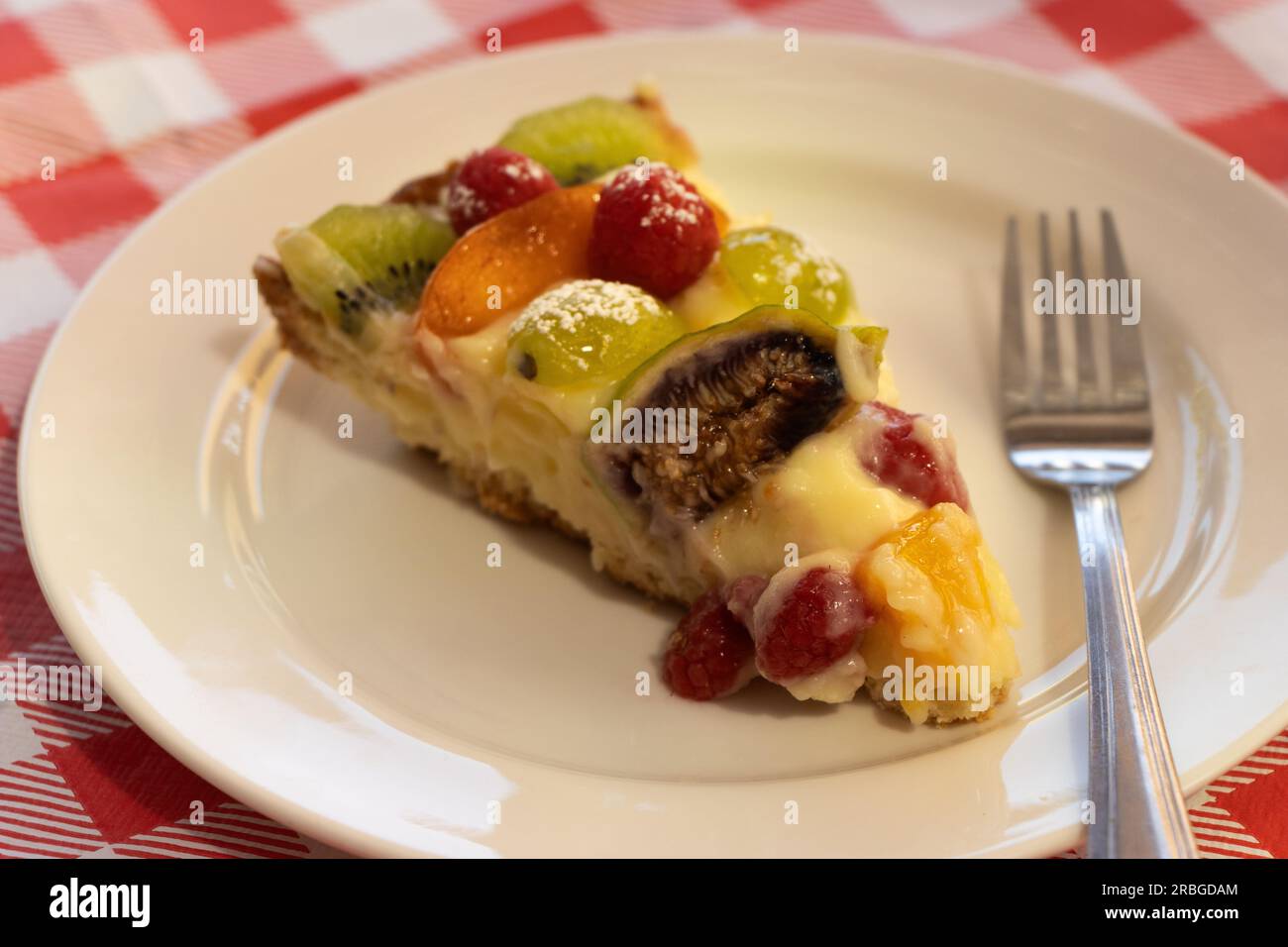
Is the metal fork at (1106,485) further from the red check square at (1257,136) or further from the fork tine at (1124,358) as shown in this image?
the red check square at (1257,136)

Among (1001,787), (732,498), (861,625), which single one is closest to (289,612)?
(732,498)

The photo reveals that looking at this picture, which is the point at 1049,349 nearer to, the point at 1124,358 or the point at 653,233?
the point at 1124,358

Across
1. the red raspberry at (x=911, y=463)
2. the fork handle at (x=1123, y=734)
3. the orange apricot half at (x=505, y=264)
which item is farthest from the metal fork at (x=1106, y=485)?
the orange apricot half at (x=505, y=264)

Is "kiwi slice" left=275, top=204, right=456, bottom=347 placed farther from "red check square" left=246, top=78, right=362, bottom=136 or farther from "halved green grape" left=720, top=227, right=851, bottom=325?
"red check square" left=246, top=78, right=362, bottom=136

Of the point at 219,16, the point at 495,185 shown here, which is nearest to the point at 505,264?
the point at 495,185

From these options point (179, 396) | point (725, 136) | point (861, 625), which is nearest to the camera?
point (861, 625)

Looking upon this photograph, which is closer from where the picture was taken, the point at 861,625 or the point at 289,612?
the point at 861,625

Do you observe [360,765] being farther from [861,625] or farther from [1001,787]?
[1001,787]
